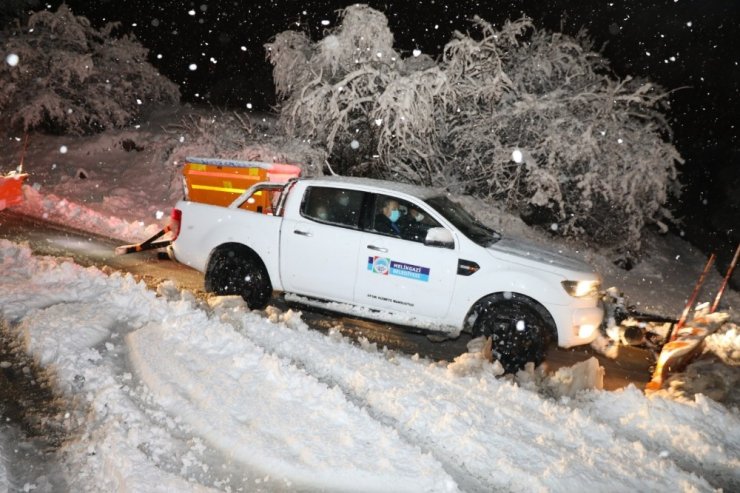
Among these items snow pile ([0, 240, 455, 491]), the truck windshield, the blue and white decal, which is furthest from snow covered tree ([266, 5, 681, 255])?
snow pile ([0, 240, 455, 491])

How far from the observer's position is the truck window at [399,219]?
6.02 metres

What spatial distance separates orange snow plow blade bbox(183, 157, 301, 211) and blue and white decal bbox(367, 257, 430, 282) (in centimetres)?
298

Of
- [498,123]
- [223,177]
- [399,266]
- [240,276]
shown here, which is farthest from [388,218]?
[498,123]

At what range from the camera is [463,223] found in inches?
248

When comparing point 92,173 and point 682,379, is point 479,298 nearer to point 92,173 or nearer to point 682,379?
point 682,379

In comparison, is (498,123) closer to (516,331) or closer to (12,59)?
(516,331)

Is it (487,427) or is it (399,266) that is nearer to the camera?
(487,427)

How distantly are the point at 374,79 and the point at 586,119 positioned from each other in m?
4.46

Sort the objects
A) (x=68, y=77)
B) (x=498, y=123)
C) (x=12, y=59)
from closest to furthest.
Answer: (x=498, y=123) → (x=12, y=59) → (x=68, y=77)

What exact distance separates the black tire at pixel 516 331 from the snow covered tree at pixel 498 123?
596 centimetres

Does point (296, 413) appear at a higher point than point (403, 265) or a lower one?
lower

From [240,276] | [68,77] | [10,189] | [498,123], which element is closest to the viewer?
[240,276]


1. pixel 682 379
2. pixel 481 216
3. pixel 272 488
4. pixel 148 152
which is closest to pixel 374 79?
pixel 481 216

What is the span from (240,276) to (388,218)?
1.95 metres
